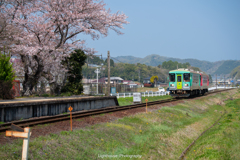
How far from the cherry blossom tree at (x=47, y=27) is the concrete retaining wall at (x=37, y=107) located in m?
6.89

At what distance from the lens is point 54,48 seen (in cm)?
2217

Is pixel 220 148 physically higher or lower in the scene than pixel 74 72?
lower

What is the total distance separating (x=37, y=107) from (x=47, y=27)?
10590 mm

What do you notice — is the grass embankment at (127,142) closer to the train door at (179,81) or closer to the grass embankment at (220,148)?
the grass embankment at (220,148)

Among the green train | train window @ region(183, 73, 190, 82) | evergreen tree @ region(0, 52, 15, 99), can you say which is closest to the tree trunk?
evergreen tree @ region(0, 52, 15, 99)

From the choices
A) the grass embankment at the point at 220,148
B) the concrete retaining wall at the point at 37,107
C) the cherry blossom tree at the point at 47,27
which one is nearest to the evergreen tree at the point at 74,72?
the cherry blossom tree at the point at 47,27

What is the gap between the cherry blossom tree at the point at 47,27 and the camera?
2108 centimetres

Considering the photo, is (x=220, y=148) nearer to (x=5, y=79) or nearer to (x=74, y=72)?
(x=5, y=79)

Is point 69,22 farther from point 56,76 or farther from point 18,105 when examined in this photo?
point 18,105

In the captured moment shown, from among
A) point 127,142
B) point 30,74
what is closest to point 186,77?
point 30,74

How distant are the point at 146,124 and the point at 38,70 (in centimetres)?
1313

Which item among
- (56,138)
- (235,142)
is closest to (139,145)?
(56,138)

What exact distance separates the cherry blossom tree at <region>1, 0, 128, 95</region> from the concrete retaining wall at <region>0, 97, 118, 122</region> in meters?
6.89

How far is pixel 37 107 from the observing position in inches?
518
